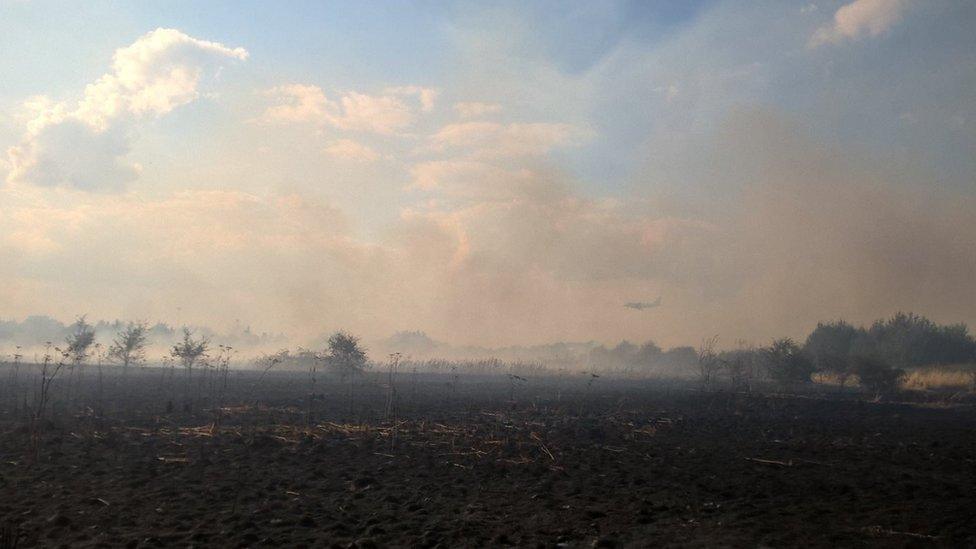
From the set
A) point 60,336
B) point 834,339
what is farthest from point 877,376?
point 60,336

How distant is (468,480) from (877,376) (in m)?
44.5

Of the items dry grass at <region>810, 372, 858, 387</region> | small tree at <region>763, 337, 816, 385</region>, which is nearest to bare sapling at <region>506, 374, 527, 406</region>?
small tree at <region>763, 337, 816, 385</region>

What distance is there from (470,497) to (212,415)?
15.3 metres

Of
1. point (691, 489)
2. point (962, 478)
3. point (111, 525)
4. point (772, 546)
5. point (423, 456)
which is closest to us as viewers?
point (772, 546)

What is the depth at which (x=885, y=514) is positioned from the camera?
398 inches

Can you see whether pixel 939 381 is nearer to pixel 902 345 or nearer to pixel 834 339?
pixel 902 345

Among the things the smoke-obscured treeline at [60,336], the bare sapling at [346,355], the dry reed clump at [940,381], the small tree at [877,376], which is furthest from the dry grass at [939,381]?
the smoke-obscured treeline at [60,336]

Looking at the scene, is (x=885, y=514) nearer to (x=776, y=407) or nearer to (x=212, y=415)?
(x=212, y=415)

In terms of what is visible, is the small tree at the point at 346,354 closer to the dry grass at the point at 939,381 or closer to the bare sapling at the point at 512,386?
the bare sapling at the point at 512,386

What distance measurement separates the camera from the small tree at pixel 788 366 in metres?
51.0

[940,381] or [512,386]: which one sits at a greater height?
[940,381]

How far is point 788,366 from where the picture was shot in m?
51.2

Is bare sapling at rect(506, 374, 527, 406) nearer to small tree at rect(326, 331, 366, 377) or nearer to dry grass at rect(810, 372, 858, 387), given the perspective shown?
small tree at rect(326, 331, 366, 377)

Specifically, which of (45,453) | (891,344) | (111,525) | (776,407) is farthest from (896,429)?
(891,344)
